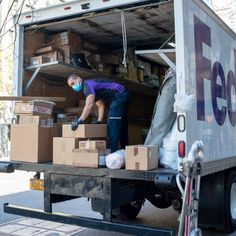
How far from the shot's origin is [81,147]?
487cm

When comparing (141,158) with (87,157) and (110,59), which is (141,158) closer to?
(87,157)

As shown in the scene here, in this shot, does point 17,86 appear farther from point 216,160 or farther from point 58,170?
point 216,160

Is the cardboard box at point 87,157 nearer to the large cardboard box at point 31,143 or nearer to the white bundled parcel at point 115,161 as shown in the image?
the white bundled parcel at point 115,161

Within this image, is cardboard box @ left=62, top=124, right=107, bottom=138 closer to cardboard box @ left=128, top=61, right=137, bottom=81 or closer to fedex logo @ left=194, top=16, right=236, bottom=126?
fedex logo @ left=194, top=16, right=236, bottom=126

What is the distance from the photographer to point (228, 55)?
19.0 ft

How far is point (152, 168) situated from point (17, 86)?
100 inches

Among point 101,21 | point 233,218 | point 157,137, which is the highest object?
point 101,21

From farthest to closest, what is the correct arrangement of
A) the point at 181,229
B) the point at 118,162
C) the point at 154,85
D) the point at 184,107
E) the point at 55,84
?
the point at 154,85 → the point at 55,84 → the point at 118,162 → the point at 184,107 → the point at 181,229

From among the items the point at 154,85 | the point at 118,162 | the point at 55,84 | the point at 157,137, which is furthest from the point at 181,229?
the point at 154,85

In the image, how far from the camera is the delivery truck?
4.25 m

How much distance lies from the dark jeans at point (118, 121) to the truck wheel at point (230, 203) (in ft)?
5.23

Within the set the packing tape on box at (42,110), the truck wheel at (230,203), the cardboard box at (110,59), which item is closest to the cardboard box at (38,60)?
the packing tape on box at (42,110)

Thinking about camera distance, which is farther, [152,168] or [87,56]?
[87,56]

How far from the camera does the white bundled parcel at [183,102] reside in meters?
4.15
